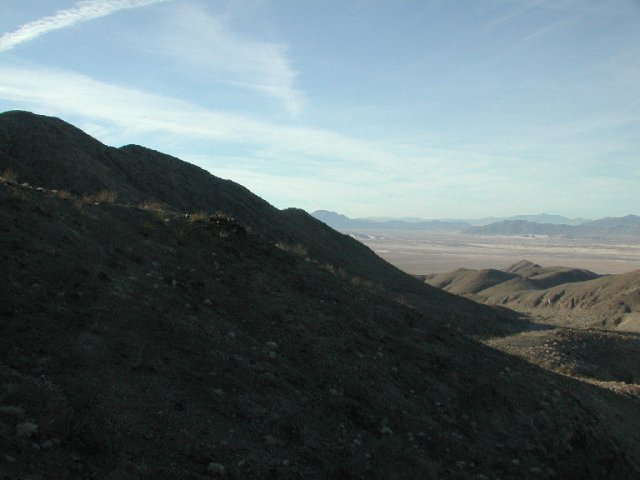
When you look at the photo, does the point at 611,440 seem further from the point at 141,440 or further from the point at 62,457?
the point at 62,457

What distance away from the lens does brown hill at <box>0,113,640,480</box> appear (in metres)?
6.32

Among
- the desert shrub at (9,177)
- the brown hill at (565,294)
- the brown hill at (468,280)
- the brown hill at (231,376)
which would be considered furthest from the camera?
the brown hill at (468,280)

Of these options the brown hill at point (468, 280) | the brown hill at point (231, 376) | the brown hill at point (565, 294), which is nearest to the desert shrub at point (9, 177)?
the brown hill at point (231, 376)

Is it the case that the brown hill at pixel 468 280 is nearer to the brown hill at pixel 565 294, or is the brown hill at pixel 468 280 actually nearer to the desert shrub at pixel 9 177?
the brown hill at pixel 565 294

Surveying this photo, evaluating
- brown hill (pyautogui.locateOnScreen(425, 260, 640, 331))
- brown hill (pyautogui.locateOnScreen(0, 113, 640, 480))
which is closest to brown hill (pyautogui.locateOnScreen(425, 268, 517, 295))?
brown hill (pyautogui.locateOnScreen(425, 260, 640, 331))

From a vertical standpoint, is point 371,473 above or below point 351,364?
below

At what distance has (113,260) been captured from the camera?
11.3 meters

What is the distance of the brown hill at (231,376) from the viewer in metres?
6.32

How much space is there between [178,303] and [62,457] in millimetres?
5285

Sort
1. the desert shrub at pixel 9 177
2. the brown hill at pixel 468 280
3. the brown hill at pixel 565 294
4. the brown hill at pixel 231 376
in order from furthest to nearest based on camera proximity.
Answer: the brown hill at pixel 468 280
the brown hill at pixel 565 294
the desert shrub at pixel 9 177
the brown hill at pixel 231 376

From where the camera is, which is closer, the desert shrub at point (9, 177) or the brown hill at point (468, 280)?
the desert shrub at point (9, 177)

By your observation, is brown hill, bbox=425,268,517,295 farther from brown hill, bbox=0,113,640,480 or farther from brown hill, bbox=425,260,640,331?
brown hill, bbox=0,113,640,480

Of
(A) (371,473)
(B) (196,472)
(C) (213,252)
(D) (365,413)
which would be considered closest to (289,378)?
(D) (365,413)

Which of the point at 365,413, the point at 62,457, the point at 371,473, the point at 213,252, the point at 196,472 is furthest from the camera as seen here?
the point at 213,252
